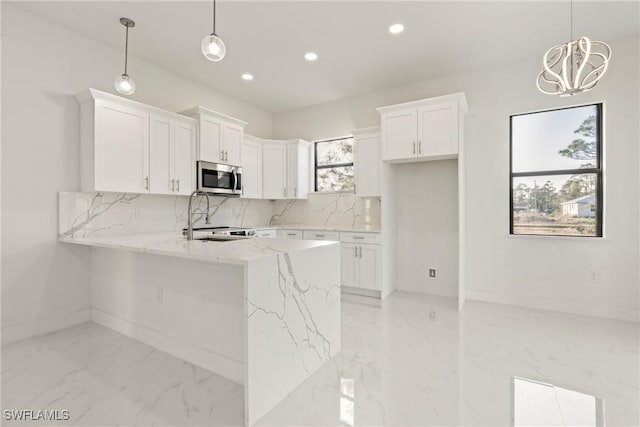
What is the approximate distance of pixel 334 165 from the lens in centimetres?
521

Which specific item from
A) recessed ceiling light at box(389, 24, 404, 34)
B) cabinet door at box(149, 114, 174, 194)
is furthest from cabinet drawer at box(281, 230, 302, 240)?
recessed ceiling light at box(389, 24, 404, 34)

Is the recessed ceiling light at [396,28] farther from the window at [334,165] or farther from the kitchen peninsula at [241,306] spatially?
the kitchen peninsula at [241,306]

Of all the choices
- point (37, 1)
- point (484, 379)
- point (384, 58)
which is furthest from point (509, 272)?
point (37, 1)

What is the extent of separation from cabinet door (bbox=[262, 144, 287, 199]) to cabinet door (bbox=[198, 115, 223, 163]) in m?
1.07

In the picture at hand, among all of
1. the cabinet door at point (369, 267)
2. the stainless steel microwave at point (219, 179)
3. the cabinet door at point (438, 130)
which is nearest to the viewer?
the cabinet door at point (438, 130)

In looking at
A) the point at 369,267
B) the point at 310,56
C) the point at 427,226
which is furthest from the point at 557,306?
the point at 310,56

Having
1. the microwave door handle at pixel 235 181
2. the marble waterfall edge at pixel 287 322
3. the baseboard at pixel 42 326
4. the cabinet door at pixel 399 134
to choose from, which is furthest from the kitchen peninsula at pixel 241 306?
the cabinet door at pixel 399 134

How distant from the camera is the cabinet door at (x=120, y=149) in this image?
2.97m

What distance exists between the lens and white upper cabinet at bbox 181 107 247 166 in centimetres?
382

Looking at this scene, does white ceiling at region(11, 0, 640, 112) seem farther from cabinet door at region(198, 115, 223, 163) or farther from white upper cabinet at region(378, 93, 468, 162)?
cabinet door at region(198, 115, 223, 163)

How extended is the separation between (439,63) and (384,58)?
0.73m

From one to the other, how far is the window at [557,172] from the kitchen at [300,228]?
13 centimetres

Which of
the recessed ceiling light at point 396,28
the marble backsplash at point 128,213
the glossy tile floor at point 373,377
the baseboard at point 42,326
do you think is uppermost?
the recessed ceiling light at point 396,28

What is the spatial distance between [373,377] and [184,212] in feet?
10.3
